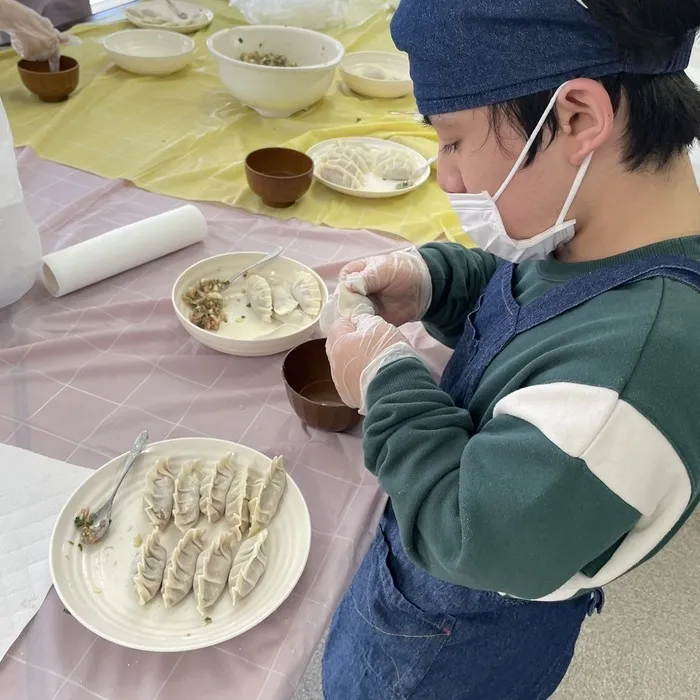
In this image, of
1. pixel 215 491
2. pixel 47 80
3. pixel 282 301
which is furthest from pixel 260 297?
pixel 47 80

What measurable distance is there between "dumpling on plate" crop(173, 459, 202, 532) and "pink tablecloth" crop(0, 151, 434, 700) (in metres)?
0.11

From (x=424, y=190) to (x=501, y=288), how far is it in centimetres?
83

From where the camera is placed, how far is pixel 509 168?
59 centimetres

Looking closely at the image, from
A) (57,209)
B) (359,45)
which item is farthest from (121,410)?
(359,45)

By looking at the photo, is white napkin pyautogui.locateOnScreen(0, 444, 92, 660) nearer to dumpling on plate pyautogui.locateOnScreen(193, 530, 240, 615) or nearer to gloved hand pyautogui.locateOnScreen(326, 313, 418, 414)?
dumpling on plate pyautogui.locateOnScreen(193, 530, 240, 615)

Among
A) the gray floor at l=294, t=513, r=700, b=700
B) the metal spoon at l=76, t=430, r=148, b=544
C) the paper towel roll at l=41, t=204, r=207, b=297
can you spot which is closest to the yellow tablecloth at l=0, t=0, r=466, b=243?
the paper towel roll at l=41, t=204, r=207, b=297

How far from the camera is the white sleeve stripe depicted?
472mm

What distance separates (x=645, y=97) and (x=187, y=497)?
0.62 meters

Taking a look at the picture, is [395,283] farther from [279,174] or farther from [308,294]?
[279,174]

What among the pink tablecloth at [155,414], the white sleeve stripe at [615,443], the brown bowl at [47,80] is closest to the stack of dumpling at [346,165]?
the pink tablecloth at [155,414]

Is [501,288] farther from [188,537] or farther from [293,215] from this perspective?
[293,215]

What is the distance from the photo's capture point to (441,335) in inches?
39.3

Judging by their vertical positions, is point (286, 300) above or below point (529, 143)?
below

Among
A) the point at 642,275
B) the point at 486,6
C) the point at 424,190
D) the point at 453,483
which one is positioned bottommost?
the point at 424,190
